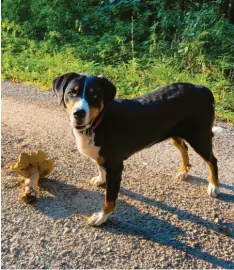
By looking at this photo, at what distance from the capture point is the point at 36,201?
403cm

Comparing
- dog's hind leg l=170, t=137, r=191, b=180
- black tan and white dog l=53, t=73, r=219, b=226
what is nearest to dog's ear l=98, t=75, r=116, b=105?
black tan and white dog l=53, t=73, r=219, b=226

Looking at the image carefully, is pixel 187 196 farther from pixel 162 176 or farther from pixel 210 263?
pixel 210 263

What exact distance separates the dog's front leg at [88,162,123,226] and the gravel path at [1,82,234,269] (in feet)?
0.27

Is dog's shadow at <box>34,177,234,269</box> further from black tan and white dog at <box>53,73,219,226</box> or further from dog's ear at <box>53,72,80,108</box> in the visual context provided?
dog's ear at <box>53,72,80,108</box>

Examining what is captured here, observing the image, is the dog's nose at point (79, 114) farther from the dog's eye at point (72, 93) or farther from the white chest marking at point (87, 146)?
the white chest marking at point (87, 146)

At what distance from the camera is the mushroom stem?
398 cm

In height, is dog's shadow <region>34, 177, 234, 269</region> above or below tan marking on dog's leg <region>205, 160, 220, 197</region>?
below

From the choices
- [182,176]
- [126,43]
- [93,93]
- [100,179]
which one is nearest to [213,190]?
[182,176]

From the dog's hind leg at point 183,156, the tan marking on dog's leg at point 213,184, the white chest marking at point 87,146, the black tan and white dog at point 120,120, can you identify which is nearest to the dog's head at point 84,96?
the black tan and white dog at point 120,120

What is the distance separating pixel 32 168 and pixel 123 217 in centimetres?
101

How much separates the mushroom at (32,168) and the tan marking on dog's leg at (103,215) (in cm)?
65

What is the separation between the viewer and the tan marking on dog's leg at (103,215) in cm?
371

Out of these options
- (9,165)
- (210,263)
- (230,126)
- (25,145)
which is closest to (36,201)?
(9,165)

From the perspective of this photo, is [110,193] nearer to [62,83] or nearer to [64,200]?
[64,200]
